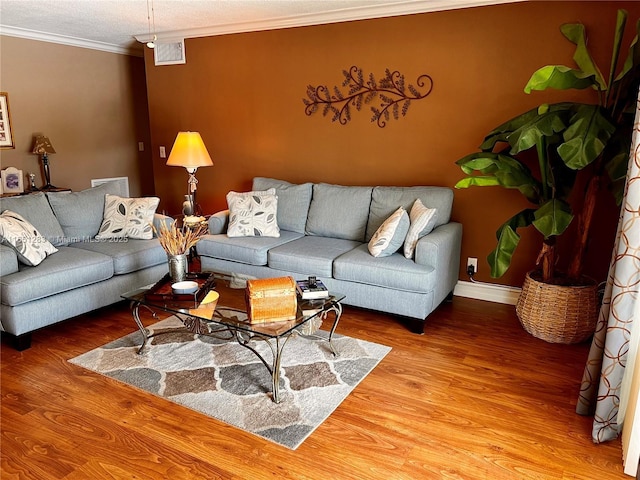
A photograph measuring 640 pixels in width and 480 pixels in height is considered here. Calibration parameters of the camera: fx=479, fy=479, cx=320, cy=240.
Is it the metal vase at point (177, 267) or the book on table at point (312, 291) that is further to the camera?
the metal vase at point (177, 267)

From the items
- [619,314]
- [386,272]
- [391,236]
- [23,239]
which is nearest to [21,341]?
[23,239]

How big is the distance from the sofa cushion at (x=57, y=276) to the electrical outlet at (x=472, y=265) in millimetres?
2869

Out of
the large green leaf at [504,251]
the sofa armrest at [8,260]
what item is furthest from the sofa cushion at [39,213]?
the large green leaf at [504,251]

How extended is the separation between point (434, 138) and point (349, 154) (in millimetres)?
818

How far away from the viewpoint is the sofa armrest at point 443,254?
3359 mm

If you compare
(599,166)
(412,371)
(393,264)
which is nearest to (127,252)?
(393,264)

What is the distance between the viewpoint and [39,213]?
3.75 meters

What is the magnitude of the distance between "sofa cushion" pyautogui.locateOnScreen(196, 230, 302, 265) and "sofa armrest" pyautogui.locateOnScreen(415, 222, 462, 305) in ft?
4.10

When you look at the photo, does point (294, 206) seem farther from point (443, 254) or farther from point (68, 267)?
point (68, 267)

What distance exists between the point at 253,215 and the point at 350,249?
95 cm

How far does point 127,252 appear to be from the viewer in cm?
370

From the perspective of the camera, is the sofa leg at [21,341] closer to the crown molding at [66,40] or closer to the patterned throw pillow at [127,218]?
the patterned throw pillow at [127,218]

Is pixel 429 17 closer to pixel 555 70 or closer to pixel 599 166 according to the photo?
pixel 555 70

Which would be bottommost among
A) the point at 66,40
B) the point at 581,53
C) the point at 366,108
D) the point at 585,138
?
the point at 585,138
